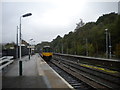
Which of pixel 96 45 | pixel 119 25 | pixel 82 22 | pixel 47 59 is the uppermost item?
pixel 82 22

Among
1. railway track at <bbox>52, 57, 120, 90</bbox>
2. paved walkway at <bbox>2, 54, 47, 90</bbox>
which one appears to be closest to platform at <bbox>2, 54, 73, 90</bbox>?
paved walkway at <bbox>2, 54, 47, 90</bbox>

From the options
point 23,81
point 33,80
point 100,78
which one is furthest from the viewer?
point 100,78

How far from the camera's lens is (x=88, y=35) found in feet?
206

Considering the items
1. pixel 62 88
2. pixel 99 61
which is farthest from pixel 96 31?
pixel 62 88

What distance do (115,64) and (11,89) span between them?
17808 millimetres

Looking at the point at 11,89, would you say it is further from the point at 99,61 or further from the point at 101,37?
the point at 101,37

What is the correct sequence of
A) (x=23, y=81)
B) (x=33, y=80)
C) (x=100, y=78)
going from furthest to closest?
(x=100, y=78) < (x=33, y=80) < (x=23, y=81)

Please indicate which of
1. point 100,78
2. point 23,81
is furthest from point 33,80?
point 100,78

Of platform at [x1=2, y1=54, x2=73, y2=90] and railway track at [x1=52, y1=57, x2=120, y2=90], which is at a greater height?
platform at [x1=2, y1=54, x2=73, y2=90]

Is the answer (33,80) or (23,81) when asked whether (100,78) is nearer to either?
(33,80)

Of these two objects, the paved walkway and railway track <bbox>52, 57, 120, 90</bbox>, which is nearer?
the paved walkway

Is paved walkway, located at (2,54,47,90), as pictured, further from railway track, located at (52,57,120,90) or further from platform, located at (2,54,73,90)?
railway track, located at (52,57,120,90)

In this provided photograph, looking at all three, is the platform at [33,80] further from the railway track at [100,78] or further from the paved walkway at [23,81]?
the railway track at [100,78]

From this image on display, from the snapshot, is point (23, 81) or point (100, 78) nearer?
point (23, 81)
